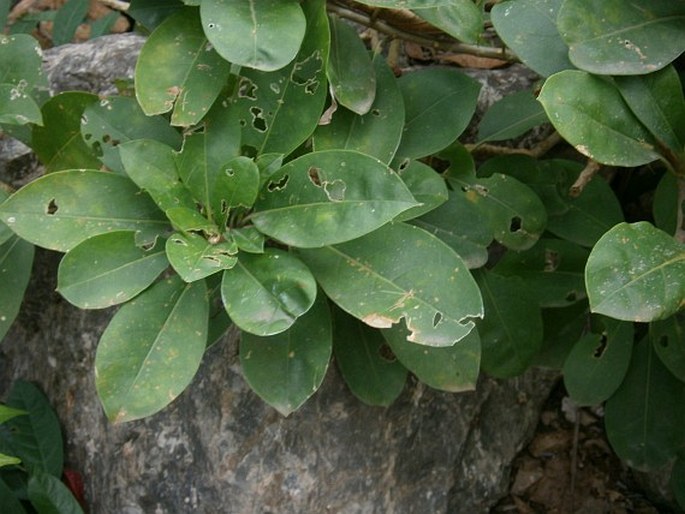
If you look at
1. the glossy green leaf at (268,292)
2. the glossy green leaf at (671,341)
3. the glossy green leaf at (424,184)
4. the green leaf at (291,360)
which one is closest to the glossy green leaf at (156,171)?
the glossy green leaf at (268,292)

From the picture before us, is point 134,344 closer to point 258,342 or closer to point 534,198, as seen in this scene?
point 258,342

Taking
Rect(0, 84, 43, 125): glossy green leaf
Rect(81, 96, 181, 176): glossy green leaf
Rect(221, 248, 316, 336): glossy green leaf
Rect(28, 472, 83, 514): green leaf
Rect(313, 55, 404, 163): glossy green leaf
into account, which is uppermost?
Rect(0, 84, 43, 125): glossy green leaf

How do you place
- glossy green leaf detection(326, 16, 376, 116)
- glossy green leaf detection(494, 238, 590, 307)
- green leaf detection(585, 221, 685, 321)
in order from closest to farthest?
1. green leaf detection(585, 221, 685, 321)
2. glossy green leaf detection(326, 16, 376, 116)
3. glossy green leaf detection(494, 238, 590, 307)

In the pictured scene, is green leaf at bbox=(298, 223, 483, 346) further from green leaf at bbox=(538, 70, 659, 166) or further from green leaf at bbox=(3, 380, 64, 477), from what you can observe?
green leaf at bbox=(3, 380, 64, 477)

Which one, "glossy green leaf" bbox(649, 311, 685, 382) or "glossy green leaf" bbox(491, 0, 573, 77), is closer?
"glossy green leaf" bbox(491, 0, 573, 77)

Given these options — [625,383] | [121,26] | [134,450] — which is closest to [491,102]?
[625,383]

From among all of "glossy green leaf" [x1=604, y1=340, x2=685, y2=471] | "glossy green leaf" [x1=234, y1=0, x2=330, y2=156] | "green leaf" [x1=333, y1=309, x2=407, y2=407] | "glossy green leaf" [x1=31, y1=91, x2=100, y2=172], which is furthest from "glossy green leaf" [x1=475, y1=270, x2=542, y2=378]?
"glossy green leaf" [x1=31, y1=91, x2=100, y2=172]

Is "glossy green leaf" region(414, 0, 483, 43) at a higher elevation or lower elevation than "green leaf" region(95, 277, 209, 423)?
higher
